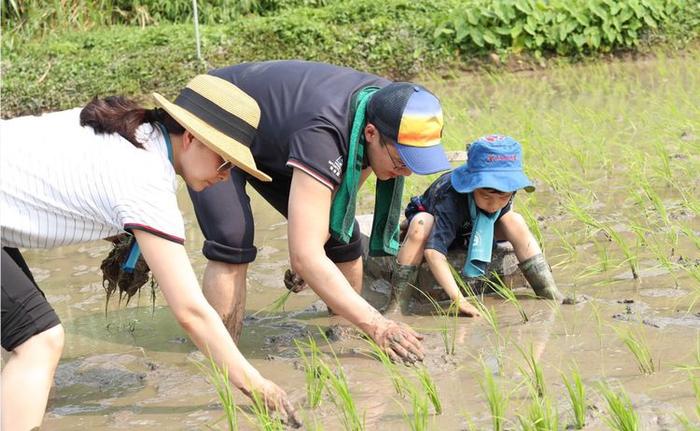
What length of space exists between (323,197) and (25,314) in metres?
1.03

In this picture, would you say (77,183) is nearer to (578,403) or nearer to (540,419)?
(540,419)

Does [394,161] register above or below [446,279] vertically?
above

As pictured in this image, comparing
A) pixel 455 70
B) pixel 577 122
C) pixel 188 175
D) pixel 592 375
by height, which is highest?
pixel 188 175

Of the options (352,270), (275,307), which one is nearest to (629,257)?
(352,270)

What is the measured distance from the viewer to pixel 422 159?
3.26 metres

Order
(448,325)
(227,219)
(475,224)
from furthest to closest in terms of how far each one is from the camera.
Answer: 1. (475,224)
2. (448,325)
3. (227,219)

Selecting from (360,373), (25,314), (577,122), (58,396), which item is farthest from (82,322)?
(577,122)

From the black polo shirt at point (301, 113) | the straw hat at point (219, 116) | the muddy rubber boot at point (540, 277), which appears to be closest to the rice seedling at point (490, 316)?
the muddy rubber boot at point (540, 277)

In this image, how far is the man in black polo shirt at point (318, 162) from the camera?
10.7 ft

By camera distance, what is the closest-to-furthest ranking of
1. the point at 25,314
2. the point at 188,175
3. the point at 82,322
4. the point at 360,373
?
the point at 25,314 → the point at 188,175 → the point at 360,373 → the point at 82,322

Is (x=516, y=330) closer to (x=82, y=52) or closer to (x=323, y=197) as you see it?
(x=323, y=197)

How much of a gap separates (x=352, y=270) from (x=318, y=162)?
34.0 inches

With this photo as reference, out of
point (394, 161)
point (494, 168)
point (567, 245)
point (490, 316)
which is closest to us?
point (394, 161)

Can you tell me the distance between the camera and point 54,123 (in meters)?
2.76
